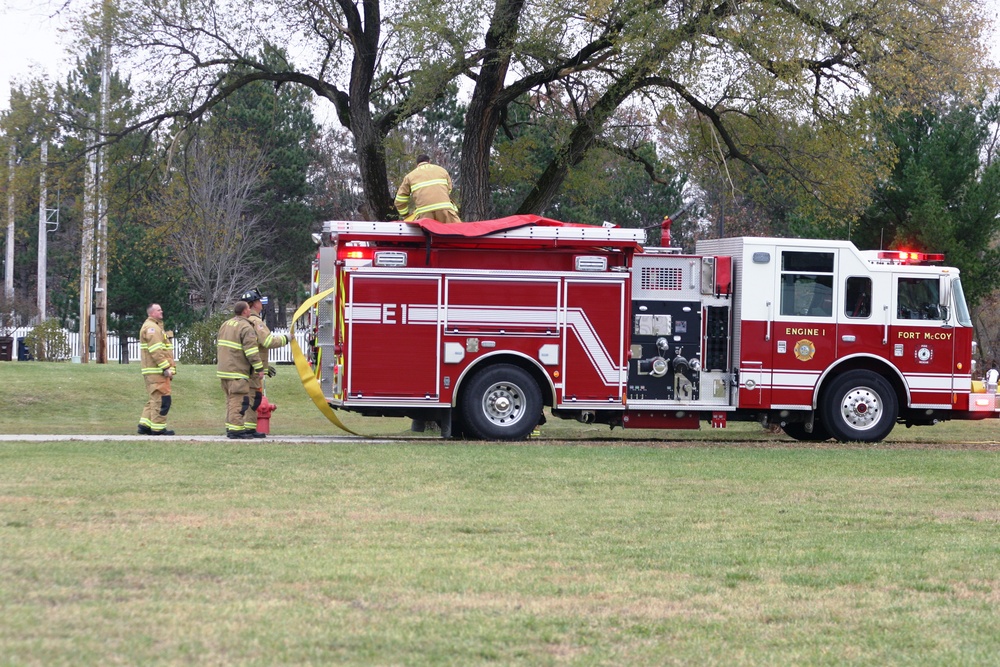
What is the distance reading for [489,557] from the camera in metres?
7.50

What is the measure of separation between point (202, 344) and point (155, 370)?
16.8 metres

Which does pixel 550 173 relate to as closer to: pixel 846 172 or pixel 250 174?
Result: pixel 846 172

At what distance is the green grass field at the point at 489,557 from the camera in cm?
541

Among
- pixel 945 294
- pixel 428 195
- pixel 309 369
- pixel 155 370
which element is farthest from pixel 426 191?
pixel 945 294

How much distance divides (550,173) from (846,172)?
15.5ft

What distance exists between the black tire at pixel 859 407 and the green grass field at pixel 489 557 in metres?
2.44

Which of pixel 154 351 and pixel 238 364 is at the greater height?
pixel 154 351

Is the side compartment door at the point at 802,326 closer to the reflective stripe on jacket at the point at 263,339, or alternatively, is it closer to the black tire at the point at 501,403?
the black tire at the point at 501,403

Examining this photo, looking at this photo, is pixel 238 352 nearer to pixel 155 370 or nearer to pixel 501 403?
pixel 155 370

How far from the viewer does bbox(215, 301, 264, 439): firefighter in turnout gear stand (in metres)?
15.8

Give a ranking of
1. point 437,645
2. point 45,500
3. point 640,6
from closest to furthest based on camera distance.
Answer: point 437,645 → point 45,500 → point 640,6

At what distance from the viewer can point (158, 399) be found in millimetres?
16594

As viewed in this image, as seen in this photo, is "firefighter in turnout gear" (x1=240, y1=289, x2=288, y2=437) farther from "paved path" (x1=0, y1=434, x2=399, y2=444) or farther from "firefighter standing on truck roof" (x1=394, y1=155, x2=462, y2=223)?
"firefighter standing on truck roof" (x1=394, y1=155, x2=462, y2=223)

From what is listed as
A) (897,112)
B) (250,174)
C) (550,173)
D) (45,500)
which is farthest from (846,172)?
(250,174)
